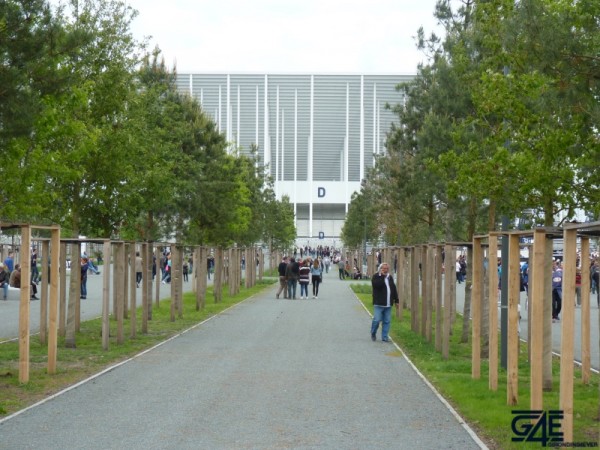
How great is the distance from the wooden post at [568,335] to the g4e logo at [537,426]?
223 mm

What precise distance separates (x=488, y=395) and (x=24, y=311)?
6.19 metres

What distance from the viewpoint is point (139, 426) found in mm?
10297

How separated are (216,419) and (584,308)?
19.6 feet

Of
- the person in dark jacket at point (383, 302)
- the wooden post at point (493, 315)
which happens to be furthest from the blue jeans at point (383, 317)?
the wooden post at point (493, 315)

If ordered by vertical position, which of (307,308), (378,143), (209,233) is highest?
(378,143)

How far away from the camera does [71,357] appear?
17594 millimetres

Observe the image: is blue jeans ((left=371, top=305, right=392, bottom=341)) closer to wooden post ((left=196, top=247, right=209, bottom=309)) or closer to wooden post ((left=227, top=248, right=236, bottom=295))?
wooden post ((left=196, top=247, right=209, bottom=309))

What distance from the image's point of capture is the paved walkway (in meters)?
9.62

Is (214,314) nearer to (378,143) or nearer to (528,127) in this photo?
(528,127)

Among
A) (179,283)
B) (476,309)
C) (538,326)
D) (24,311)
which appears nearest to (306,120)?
(179,283)

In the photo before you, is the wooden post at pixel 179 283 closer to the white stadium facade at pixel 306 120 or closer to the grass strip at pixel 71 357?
the grass strip at pixel 71 357

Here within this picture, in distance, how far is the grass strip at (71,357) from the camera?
42.8 ft

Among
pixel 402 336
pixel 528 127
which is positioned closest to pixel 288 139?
pixel 402 336

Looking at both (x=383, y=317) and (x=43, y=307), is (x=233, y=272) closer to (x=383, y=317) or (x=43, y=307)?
(x=383, y=317)
